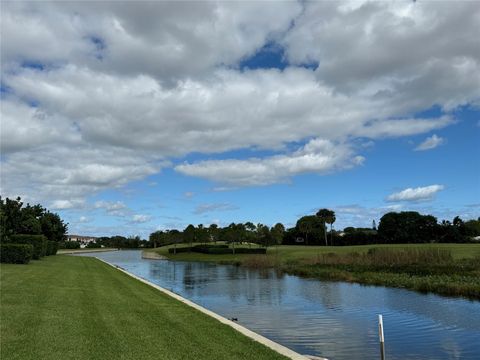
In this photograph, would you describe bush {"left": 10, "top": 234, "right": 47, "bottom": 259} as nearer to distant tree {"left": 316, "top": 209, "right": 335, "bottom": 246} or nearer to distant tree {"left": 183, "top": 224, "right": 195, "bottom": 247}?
distant tree {"left": 183, "top": 224, "right": 195, "bottom": 247}

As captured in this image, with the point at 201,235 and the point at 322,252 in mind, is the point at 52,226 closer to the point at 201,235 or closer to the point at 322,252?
the point at 322,252

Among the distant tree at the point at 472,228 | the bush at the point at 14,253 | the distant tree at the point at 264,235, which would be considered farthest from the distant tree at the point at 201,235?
the bush at the point at 14,253

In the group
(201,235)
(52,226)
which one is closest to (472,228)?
(201,235)

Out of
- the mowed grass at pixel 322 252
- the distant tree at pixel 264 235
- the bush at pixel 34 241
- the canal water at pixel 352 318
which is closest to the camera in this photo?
the canal water at pixel 352 318

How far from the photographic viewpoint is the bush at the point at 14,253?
3186 cm

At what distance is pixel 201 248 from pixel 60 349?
83.4 metres

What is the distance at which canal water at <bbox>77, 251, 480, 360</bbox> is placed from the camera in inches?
544

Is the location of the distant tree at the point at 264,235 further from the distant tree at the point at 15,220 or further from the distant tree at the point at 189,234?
the distant tree at the point at 15,220

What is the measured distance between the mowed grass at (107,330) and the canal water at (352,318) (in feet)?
4.48

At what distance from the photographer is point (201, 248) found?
92438 millimetres

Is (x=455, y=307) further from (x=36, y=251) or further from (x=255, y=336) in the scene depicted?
(x=36, y=251)

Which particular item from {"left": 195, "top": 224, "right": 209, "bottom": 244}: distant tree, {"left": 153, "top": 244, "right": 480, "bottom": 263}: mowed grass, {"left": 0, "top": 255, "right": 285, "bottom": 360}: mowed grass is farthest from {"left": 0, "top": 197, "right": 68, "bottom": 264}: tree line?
{"left": 195, "top": 224, "right": 209, "bottom": 244}: distant tree

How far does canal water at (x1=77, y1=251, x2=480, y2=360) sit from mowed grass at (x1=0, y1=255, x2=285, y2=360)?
1366 millimetres

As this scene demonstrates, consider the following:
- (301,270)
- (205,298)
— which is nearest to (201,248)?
(301,270)
